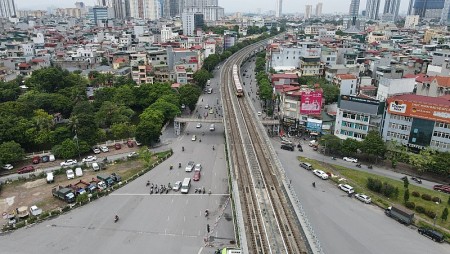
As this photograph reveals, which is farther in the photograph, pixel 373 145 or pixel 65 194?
pixel 373 145

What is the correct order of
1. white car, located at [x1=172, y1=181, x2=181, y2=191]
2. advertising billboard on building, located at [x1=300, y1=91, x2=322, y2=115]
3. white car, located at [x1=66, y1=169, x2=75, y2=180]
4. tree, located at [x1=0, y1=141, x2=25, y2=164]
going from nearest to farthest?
white car, located at [x1=172, y1=181, x2=181, y2=191], white car, located at [x1=66, y1=169, x2=75, y2=180], tree, located at [x1=0, y1=141, x2=25, y2=164], advertising billboard on building, located at [x1=300, y1=91, x2=322, y2=115]

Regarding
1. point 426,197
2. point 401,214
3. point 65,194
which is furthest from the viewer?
point 426,197

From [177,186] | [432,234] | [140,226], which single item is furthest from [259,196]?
[432,234]

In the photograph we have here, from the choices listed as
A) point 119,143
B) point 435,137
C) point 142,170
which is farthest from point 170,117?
point 435,137

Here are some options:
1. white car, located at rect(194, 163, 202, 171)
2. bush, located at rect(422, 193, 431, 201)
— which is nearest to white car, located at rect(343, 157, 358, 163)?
bush, located at rect(422, 193, 431, 201)

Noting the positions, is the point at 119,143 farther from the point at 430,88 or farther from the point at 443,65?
the point at 443,65

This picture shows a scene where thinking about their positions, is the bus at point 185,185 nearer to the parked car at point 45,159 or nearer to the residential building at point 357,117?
the parked car at point 45,159

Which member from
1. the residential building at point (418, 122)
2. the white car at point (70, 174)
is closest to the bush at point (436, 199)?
the residential building at point (418, 122)

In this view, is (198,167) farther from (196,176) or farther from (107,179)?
(107,179)

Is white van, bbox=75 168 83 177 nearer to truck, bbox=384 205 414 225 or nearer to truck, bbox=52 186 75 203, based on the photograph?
truck, bbox=52 186 75 203
